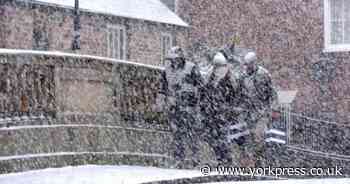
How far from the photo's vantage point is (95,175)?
1098 centimetres

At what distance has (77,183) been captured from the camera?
10039 millimetres

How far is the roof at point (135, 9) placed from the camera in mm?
23438

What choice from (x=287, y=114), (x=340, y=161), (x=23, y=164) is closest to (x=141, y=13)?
(x=287, y=114)

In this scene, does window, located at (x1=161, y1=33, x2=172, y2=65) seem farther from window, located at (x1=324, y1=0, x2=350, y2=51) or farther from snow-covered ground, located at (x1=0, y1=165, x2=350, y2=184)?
snow-covered ground, located at (x1=0, y1=165, x2=350, y2=184)

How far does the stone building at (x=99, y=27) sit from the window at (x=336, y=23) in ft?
16.3

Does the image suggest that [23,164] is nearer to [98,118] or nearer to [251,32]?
[98,118]

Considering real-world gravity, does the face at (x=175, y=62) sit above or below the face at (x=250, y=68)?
above

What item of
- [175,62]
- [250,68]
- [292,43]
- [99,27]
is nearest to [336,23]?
[292,43]

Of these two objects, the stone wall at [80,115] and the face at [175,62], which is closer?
the stone wall at [80,115]

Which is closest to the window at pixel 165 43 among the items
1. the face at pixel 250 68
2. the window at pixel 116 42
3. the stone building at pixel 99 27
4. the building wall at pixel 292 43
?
the stone building at pixel 99 27

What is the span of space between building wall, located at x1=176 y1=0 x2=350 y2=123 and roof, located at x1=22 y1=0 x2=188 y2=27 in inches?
44.2

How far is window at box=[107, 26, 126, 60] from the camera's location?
24.7 metres

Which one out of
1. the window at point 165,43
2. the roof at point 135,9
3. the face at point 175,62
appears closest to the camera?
the face at point 175,62

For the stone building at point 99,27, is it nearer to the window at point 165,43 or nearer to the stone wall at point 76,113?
the window at point 165,43
